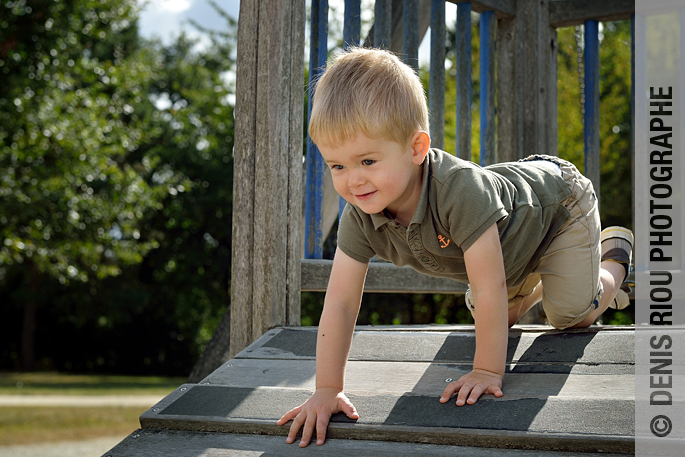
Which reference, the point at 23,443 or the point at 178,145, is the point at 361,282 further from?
the point at 178,145

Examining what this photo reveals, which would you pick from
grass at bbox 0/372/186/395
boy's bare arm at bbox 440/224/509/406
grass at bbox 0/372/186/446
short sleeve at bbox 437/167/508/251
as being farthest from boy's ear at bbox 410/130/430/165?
grass at bbox 0/372/186/395

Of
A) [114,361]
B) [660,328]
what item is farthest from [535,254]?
[114,361]

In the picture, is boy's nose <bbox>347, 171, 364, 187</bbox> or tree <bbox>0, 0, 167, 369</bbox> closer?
boy's nose <bbox>347, 171, 364, 187</bbox>

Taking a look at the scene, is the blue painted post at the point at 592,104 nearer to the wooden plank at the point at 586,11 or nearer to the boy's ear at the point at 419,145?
the wooden plank at the point at 586,11

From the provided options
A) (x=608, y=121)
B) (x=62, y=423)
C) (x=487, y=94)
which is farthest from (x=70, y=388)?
(x=487, y=94)

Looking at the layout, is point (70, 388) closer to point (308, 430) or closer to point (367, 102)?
point (308, 430)

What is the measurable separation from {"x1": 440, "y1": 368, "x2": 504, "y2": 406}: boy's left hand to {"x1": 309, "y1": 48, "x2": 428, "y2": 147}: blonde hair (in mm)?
690

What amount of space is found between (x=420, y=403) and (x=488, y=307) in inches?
13.1

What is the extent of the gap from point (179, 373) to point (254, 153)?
20.3m

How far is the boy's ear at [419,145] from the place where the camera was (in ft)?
6.52

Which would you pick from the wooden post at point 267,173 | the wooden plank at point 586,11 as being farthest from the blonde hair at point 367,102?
the wooden plank at point 586,11

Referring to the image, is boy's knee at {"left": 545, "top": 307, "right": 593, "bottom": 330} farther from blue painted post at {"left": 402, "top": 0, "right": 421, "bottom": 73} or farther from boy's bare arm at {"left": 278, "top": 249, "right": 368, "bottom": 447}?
blue painted post at {"left": 402, "top": 0, "right": 421, "bottom": 73}

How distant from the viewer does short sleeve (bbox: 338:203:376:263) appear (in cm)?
220

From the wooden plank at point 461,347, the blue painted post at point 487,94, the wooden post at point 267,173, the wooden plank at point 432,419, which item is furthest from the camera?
the blue painted post at point 487,94
